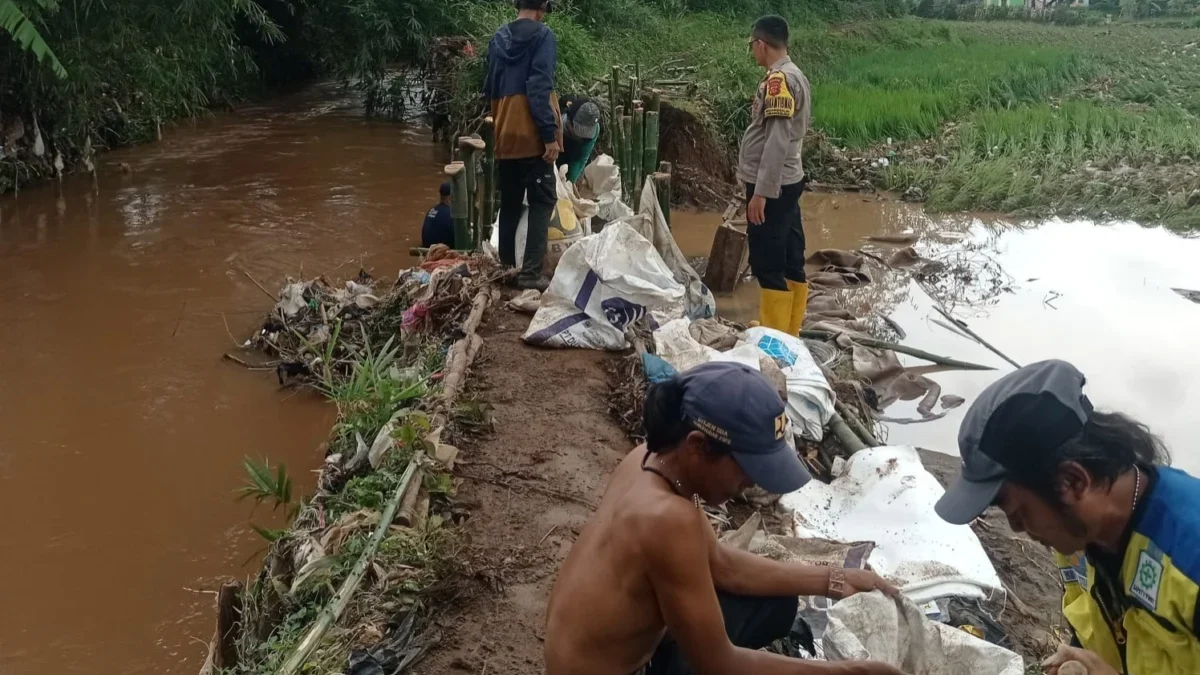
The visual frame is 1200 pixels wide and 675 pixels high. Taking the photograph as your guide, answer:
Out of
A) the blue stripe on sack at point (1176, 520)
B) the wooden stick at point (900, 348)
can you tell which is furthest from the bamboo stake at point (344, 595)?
the wooden stick at point (900, 348)

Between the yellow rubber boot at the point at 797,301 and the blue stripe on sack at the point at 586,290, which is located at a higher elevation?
the blue stripe on sack at the point at 586,290

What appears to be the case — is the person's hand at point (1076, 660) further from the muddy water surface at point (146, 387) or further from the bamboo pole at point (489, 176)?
the bamboo pole at point (489, 176)

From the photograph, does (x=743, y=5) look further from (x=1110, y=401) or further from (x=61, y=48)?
(x=1110, y=401)

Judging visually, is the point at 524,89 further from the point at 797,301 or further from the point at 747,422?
the point at 747,422

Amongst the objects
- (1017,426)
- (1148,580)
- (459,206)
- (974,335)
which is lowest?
(974,335)

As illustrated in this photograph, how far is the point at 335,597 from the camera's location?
2.87 metres

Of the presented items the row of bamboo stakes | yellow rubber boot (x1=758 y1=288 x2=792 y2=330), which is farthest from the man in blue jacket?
yellow rubber boot (x1=758 y1=288 x2=792 y2=330)

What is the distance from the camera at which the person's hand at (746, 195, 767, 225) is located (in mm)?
4945

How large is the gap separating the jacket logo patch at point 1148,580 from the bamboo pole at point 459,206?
4.45m

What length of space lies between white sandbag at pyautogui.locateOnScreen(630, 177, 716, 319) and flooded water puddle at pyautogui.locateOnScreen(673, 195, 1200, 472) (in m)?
0.83

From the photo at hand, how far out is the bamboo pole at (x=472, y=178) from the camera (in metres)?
5.74

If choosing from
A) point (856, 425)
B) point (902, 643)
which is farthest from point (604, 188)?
point (902, 643)

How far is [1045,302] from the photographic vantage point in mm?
6961

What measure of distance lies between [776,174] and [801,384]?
1.07 meters
